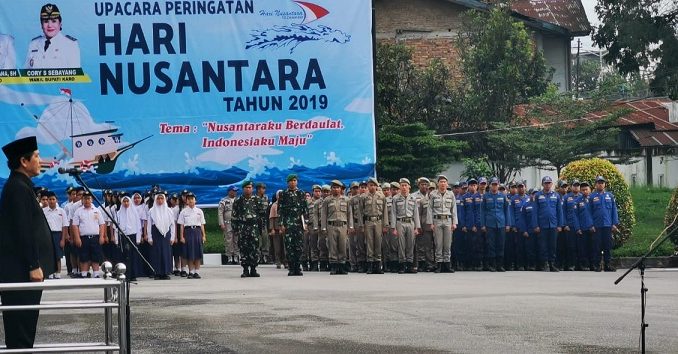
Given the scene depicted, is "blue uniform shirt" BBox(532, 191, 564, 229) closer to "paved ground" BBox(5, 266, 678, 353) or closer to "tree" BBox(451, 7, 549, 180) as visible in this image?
"paved ground" BBox(5, 266, 678, 353)

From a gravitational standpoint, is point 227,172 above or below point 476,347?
above

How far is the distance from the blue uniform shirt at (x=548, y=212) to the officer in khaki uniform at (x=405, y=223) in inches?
89.9

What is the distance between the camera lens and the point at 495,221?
24.6 metres

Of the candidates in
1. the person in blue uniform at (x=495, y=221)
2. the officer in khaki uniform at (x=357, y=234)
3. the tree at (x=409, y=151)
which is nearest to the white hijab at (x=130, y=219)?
the officer in khaki uniform at (x=357, y=234)

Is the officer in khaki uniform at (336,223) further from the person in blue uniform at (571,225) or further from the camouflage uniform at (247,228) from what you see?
the person in blue uniform at (571,225)

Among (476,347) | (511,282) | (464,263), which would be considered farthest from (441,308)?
(464,263)

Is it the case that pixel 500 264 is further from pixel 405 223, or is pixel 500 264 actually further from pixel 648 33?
pixel 648 33

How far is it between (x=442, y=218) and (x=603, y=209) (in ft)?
9.59

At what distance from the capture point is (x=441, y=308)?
579 inches

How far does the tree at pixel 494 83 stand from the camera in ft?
131

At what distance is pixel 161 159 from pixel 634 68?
47.9 feet

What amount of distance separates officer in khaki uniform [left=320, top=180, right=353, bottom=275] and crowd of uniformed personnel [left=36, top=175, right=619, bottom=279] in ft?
0.06

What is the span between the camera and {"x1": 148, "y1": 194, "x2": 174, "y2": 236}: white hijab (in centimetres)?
2356

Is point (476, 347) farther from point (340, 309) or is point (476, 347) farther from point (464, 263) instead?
point (464, 263)
